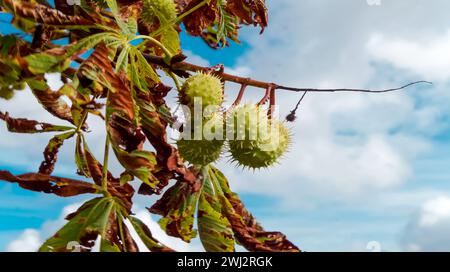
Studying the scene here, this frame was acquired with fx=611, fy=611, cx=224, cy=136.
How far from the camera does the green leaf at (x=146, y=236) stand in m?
2.48

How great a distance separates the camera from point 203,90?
276cm

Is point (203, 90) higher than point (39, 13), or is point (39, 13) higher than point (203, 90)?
point (39, 13)

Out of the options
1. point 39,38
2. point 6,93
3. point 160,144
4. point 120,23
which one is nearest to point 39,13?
point 39,38

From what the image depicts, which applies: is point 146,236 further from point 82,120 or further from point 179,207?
point 82,120

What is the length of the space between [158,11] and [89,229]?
164cm

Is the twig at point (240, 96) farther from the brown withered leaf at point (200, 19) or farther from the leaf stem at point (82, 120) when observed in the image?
the brown withered leaf at point (200, 19)

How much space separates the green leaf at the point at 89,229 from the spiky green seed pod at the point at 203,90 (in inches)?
23.1

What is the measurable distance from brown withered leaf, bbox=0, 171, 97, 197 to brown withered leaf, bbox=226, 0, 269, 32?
54.0 inches

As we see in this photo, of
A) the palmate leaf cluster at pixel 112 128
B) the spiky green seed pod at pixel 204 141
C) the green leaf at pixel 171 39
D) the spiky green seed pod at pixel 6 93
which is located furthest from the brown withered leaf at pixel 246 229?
the spiky green seed pod at pixel 6 93

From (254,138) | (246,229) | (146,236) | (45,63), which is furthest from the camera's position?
(246,229)

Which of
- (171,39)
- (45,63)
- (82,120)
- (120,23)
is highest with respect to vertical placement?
(171,39)

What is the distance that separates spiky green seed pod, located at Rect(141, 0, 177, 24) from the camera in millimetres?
3609
